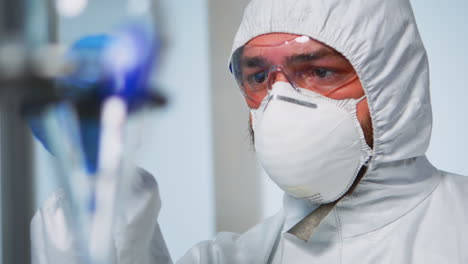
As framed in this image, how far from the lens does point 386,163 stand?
0.87 meters

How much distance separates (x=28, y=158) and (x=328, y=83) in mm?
656

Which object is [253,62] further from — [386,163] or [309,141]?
[386,163]

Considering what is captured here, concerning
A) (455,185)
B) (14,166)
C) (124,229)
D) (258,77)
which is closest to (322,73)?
(258,77)

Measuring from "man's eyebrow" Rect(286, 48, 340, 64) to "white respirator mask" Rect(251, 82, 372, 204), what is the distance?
51 mm

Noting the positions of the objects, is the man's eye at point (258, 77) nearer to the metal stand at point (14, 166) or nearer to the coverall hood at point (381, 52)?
the coverall hood at point (381, 52)

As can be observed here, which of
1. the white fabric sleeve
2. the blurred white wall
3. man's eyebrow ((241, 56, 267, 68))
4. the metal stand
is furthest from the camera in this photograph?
the blurred white wall

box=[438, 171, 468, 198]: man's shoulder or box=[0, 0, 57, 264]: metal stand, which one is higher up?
box=[0, 0, 57, 264]: metal stand

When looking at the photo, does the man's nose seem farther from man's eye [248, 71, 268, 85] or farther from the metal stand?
the metal stand

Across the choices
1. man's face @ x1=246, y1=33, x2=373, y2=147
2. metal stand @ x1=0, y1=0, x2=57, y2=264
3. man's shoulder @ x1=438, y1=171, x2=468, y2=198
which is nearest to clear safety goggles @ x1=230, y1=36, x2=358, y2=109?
man's face @ x1=246, y1=33, x2=373, y2=147

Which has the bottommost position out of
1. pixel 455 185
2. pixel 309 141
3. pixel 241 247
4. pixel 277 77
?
pixel 241 247

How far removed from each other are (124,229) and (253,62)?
42cm

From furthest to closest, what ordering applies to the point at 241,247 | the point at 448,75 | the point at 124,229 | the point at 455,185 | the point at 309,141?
the point at 448,75
the point at 241,247
the point at 455,185
the point at 309,141
the point at 124,229

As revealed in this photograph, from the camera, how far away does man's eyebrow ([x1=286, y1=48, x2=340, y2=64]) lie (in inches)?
33.8

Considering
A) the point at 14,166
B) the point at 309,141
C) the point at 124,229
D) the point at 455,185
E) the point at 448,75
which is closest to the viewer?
the point at 14,166
